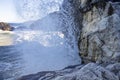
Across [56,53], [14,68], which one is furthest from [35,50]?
[14,68]

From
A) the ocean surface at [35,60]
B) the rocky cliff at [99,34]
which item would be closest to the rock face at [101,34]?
the rocky cliff at [99,34]

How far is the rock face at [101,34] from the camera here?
8.02 meters

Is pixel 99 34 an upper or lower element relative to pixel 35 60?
upper

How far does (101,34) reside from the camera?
28.0 ft

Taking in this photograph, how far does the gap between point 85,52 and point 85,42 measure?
0.34 meters

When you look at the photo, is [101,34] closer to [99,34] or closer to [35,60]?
[99,34]

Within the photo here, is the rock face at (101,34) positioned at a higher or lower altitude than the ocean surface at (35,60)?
higher

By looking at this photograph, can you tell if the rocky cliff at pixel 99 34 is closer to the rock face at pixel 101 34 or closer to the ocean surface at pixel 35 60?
the rock face at pixel 101 34

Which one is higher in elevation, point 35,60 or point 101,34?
point 101,34

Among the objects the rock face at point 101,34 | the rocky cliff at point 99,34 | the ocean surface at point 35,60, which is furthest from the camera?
the ocean surface at point 35,60

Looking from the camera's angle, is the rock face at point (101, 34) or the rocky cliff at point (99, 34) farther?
the rock face at point (101, 34)

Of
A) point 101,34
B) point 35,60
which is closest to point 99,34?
point 101,34

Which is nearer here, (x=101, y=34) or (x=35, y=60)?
(x=101, y=34)

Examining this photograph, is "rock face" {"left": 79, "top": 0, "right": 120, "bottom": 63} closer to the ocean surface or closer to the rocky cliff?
the rocky cliff
